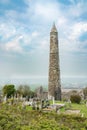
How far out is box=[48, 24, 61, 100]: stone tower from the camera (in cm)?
4416

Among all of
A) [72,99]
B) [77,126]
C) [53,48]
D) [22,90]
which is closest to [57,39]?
[53,48]

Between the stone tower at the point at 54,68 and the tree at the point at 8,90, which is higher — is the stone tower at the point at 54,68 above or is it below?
above

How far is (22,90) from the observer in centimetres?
5194

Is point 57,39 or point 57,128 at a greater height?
point 57,39

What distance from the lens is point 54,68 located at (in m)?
44.5

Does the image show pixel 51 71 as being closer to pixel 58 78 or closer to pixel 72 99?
pixel 58 78

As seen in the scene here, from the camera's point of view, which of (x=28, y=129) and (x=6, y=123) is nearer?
(x=28, y=129)

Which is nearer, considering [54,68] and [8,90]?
[54,68]

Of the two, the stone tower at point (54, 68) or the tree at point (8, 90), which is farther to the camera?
the tree at point (8, 90)

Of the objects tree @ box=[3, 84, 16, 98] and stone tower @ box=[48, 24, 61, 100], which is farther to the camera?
tree @ box=[3, 84, 16, 98]

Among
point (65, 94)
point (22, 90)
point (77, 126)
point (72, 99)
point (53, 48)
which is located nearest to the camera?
point (77, 126)

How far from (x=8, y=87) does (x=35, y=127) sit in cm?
3196

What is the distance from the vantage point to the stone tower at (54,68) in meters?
44.2

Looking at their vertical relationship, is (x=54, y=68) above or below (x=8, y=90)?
above
